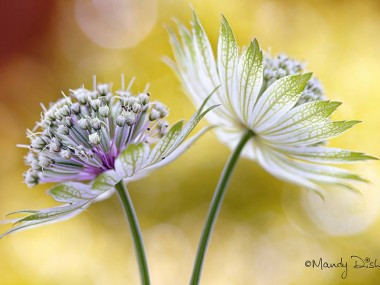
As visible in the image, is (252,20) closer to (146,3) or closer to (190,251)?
(146,3)

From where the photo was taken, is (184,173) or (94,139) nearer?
(94,139)

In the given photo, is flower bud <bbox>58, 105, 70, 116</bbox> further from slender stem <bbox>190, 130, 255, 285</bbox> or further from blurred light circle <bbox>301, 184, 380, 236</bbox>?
blurred light circle <bbox>301, 184, 380, 236</bbox>

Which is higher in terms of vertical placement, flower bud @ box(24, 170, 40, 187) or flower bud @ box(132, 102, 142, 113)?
flower bud @ box(132, 102, 142, 113)

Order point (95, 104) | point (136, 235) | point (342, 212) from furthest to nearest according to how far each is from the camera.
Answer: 1. point (342, 212)
2. point (95, 104)
3. point (136, 235)

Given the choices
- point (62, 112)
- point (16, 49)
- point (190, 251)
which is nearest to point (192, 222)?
point (190, 251)

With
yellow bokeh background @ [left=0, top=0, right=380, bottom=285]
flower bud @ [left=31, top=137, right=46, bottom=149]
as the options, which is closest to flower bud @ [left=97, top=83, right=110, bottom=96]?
flower bud @ [left=31, top=137, right=46, bottom=149]

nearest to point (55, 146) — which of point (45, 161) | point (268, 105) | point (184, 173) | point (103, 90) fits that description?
point (45, 161)

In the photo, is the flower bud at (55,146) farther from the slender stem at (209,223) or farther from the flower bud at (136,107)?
the slender stem at (209,223)

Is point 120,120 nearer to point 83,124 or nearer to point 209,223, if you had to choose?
point 83,124
